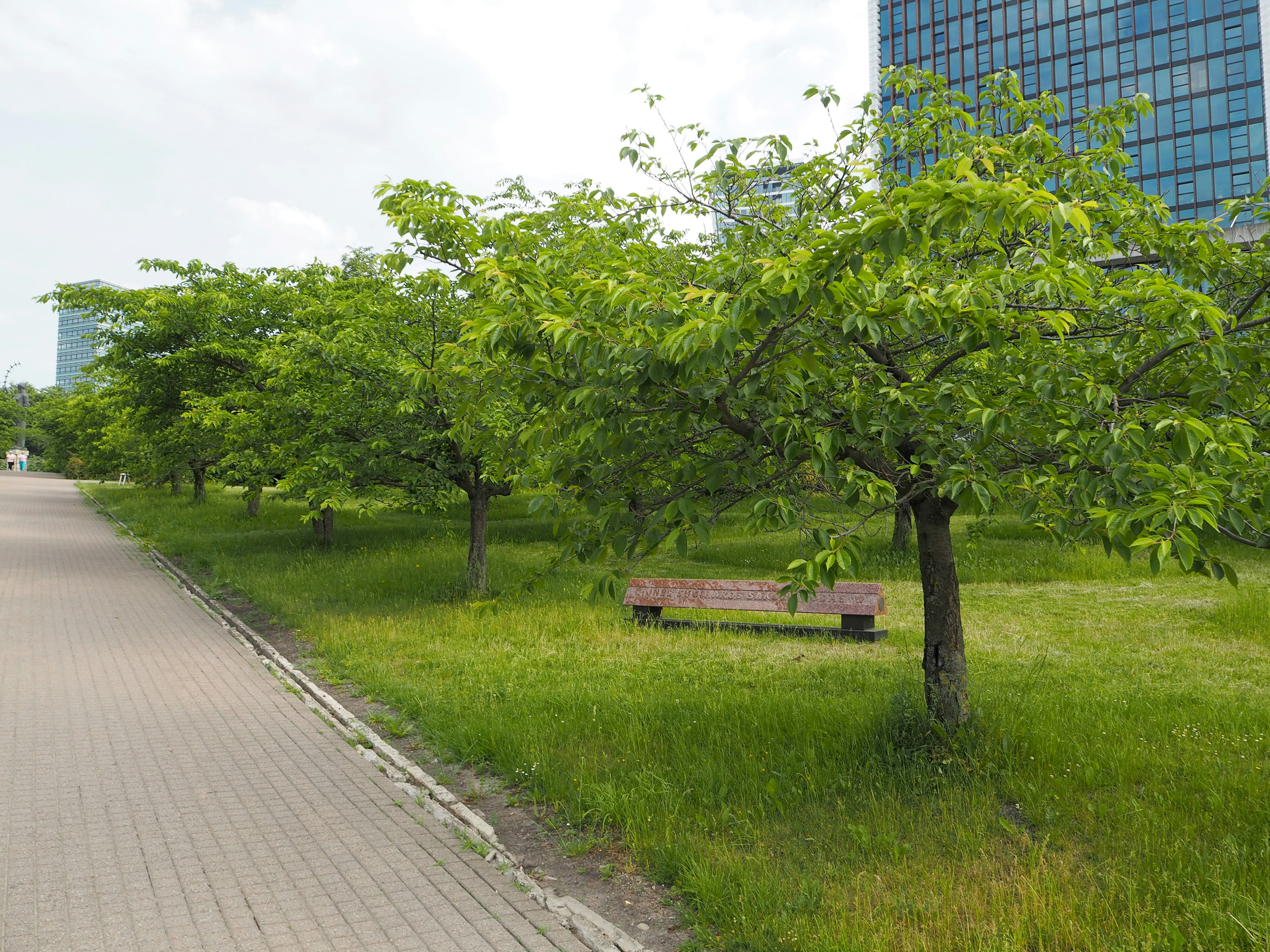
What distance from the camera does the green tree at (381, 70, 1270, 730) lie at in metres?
3.59

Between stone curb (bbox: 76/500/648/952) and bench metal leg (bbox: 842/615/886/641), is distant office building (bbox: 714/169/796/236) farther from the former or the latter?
bench metal leg (bbox: 842/615/886/641)

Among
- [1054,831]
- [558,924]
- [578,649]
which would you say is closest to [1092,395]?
[1054,831]

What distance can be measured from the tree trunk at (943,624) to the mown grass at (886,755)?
0.66 feet

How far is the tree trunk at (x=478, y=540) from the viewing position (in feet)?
45.9

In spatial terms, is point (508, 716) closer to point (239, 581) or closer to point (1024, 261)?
point (1024, 261)

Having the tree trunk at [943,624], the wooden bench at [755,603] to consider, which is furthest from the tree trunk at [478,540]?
the tree trunk at [943,624]

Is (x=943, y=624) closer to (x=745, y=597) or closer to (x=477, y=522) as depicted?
(x=745, y=597)

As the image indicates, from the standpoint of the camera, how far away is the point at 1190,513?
306 centimetres

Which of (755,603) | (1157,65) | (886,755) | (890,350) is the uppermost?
(1157,65)

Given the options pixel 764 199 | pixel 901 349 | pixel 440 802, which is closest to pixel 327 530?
pixel 440 802

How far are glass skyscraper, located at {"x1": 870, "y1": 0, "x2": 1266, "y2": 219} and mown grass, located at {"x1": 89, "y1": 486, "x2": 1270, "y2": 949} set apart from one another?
62883 millimetres

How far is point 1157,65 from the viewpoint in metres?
68.4

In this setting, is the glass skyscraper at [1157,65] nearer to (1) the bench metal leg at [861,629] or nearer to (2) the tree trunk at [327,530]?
(2) the tree trunk at [327,530]

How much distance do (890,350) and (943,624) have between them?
204cm
